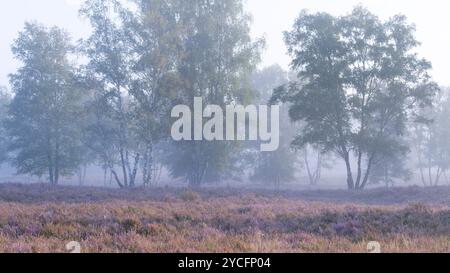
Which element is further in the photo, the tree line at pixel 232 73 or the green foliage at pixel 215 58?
the green foliage at pixel 215 58

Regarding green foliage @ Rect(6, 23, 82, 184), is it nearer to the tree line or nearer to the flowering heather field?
the tree line

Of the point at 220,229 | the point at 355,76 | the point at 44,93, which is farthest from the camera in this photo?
the point at 44,93

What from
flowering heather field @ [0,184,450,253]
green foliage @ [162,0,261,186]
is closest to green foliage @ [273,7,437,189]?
green foliage @ [162,0,261,186]

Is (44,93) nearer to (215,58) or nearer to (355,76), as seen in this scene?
(215,58)

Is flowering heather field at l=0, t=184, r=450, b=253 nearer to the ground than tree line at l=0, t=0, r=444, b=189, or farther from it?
nearer to the ground

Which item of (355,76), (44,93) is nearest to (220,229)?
(355,76)

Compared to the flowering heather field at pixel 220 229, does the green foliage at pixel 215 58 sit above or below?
above

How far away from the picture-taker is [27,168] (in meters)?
41.1

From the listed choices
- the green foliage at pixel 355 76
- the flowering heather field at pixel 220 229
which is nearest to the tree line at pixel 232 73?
the green foliage at pixel 355 76

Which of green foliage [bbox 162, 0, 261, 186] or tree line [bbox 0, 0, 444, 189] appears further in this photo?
green foliage [bbox 162, 0, 261, 186]

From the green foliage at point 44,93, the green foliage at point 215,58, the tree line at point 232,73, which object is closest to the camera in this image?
the tree line at point 232,73

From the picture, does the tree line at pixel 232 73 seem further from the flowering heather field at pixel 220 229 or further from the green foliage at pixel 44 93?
the flowering heather field at pixel 220 229
